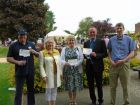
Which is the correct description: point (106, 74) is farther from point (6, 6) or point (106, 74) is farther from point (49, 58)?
point (6, 6)

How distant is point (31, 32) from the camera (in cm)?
4428

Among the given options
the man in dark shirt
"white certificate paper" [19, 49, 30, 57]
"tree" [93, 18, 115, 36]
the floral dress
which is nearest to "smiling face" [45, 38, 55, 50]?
the man in dark shirt

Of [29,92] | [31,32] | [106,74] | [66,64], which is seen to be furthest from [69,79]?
[31,32]

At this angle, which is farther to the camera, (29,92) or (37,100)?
(37,100)

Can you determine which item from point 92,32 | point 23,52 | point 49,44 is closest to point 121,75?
point 92,32

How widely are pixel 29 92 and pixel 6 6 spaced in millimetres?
38268

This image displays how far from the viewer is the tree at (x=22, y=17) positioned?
4416 centimetres

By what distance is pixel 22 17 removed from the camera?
44.7 m

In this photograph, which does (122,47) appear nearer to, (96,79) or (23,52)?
(96,79)

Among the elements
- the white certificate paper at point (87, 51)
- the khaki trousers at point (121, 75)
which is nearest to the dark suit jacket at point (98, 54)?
the white certificate paper at point (87, 51)

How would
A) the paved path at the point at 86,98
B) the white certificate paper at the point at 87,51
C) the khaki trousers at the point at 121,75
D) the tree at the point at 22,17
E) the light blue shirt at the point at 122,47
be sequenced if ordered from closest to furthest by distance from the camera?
the light blue shirt at the point at 122,47
the khaki trousers at the point at 121,75
the white certificate paper at the point at 87,51
the paved path at the point at 86,98
the tree at the point at 22,17

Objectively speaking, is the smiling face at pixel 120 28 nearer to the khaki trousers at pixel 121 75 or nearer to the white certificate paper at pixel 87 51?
the khaki trousers at pixel 121 75

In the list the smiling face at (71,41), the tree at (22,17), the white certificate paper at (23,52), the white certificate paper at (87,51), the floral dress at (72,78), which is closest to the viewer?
the white certificate paper at (23,52)

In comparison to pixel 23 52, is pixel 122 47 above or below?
above
